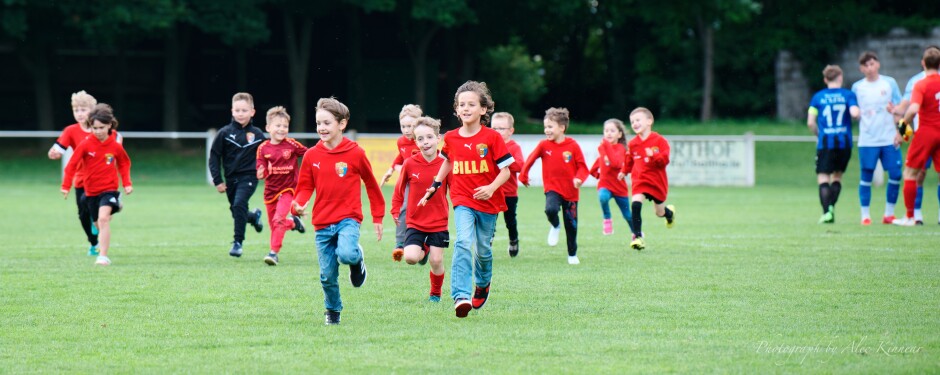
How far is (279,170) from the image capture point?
11789 mm

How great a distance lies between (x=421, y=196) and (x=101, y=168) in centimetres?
375

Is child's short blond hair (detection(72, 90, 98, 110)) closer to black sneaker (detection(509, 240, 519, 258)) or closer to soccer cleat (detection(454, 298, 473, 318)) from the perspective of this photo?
black sneaker (detection(509, 240, 519, 258))

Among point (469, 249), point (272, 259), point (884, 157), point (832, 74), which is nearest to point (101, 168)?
point (272, 259)

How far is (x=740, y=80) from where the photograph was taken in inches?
1847

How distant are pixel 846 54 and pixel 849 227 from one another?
31075mm

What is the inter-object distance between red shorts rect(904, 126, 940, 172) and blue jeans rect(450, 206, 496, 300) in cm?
779

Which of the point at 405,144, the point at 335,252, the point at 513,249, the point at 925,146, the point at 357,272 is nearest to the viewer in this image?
the point at 335,252

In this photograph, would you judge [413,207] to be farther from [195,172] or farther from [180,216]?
[195,172]

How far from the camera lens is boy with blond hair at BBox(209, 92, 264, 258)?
40.4ft

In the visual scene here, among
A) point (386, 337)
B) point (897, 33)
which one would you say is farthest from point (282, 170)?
point (897, 33)

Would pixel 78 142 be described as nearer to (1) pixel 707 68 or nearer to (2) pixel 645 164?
(2) pixel 645 164

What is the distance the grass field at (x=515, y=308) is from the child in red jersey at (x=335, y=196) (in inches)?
15.0

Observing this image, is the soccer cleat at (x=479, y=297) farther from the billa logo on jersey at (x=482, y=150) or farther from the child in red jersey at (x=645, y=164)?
the child in red jersey at (x=645, y=164)

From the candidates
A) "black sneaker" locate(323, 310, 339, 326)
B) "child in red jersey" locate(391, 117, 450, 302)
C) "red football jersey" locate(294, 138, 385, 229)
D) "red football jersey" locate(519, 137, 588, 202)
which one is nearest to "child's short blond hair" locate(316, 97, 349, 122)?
"red football jersey" locate(294, 138, 385, 229)
